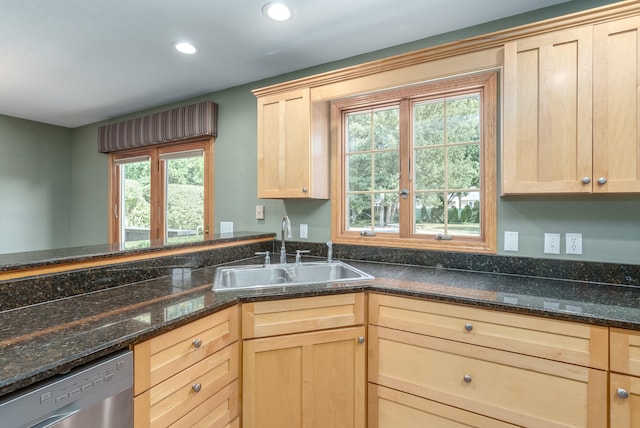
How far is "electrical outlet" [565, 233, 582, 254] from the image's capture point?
5.23 ft

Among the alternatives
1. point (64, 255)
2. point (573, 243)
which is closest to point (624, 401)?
point (573, 243)

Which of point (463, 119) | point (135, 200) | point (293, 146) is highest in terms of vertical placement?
point (463, 119)

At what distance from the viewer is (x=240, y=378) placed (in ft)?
4.60

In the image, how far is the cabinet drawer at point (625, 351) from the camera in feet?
3.45

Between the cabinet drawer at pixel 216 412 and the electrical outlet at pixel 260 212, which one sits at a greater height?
the electrical outlet at pixel 260 212

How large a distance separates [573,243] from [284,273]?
1.60 metres

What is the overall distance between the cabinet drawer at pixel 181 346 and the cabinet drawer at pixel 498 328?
0.69m

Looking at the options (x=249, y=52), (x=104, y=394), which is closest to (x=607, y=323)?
(x=104, y=394)

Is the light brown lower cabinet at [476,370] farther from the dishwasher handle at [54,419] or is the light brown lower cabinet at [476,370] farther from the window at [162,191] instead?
the window at [162,191]

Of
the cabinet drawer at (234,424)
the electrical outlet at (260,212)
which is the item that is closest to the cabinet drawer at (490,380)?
the cabinet drawer at (234,424)

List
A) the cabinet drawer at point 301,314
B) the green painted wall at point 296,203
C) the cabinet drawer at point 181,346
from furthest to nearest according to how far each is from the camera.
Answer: the green painted wall at point 296,203 < the cabinet drawer at point 301,314 < the cabinet drawer at point 181,346

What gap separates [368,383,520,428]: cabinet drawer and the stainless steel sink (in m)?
0.61

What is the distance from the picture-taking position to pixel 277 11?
5.57 ft

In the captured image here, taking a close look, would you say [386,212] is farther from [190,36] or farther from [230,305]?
[190,36]
